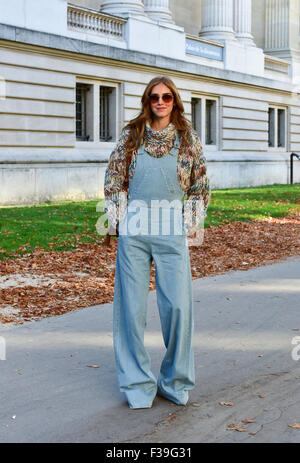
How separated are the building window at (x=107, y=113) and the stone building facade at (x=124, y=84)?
0.03 m

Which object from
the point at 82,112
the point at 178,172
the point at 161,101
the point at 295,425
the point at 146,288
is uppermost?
the point at 82,112

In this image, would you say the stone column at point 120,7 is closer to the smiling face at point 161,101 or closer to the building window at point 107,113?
the building window at point 107,113

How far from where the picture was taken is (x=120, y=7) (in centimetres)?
2464

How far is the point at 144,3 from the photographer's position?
26938 millimetres

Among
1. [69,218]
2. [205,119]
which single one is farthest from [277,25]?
[69,218]

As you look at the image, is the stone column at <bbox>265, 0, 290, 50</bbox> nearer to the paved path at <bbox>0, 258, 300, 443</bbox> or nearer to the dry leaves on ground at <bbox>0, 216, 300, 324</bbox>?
the dry leaves on ground at <bbox>0, 216, 300, 324</bbox>

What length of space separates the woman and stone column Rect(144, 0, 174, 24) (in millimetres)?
22541

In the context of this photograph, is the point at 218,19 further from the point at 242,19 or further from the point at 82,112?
the point at 82,112

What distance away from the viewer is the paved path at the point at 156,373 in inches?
164

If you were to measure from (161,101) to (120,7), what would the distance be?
21.2m

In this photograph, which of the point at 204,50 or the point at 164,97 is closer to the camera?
the point at 164,97

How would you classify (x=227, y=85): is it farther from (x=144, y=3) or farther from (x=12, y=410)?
(x=12, y=410)

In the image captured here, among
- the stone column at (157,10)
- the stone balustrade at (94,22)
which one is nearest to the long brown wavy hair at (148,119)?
the stone balustrade at (94,22)
